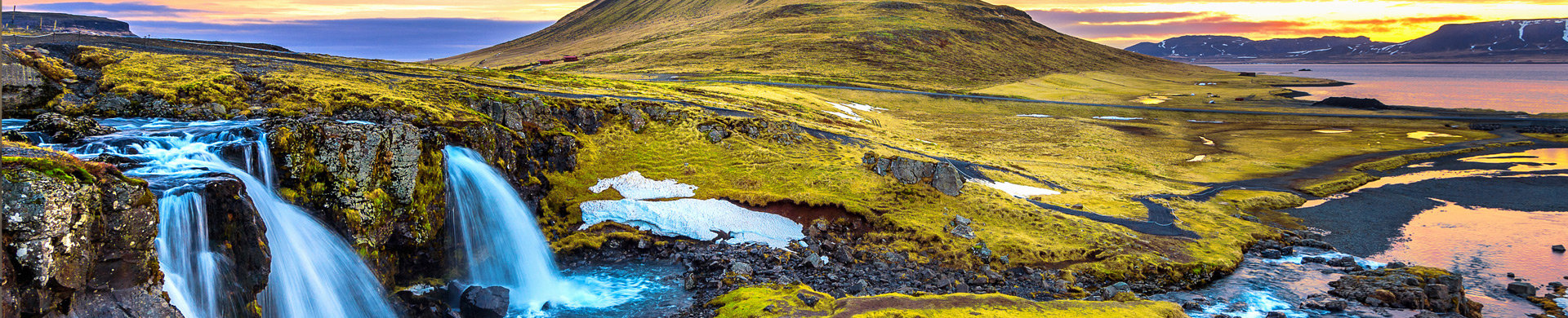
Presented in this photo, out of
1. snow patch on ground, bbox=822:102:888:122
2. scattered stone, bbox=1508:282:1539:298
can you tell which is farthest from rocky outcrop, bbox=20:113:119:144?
snow patch on ground, bbox=822:102:888:122

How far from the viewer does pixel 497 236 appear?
95.1ft

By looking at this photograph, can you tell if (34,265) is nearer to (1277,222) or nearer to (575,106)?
(575,106)

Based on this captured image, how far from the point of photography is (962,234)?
33.1 m

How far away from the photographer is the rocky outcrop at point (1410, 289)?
2656cm

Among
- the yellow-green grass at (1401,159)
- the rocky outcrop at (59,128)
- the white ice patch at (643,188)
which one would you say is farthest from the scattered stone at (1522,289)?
the rocky outcrop at (59,128)

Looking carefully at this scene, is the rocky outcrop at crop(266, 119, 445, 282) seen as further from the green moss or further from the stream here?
the green moss

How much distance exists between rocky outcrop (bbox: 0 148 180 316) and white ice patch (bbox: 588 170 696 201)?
20.1 m

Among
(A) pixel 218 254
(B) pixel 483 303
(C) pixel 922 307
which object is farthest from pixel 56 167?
(C) pixel 922 307

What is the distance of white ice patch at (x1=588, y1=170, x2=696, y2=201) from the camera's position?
117ft

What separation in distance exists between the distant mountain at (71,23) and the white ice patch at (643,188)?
5526 cm

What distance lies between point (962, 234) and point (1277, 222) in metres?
19.5

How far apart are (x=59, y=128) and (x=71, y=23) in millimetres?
61753

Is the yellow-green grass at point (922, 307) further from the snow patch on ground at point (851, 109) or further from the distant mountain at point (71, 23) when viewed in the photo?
the distant mountain at point (71, 23)

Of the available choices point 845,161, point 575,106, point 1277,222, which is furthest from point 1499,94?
point 575,106
